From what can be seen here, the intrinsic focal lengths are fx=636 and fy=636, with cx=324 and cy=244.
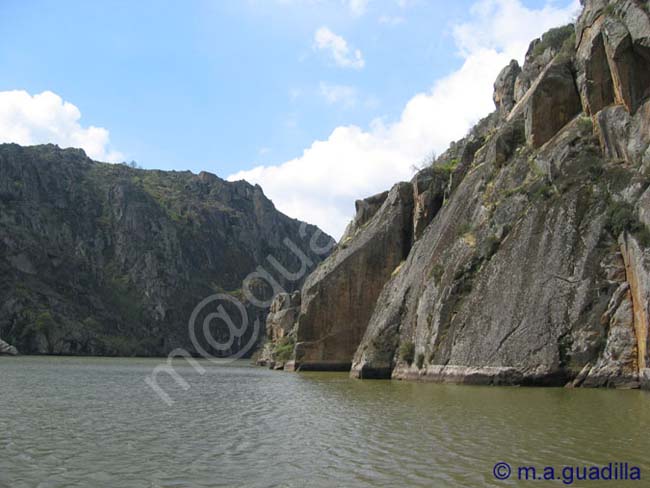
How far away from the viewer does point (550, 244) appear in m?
32.6

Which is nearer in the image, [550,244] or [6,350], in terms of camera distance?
[550,244]

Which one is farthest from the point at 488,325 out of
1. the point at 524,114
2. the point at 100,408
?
the point at 100,408

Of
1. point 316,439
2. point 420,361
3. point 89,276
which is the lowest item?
point 316,439

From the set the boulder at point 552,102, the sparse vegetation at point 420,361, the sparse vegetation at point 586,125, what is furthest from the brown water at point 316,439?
the boulder at point 552,102

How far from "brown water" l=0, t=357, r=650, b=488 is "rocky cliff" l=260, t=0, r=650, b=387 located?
3.77 m

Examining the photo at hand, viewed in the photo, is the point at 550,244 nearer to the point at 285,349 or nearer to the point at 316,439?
the point at 316,439

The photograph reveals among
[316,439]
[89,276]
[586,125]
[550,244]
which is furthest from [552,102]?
[89,276]

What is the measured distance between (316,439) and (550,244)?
20.6 m

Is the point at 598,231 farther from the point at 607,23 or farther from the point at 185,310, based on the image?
the point at 185,310

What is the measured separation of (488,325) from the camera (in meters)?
33.4

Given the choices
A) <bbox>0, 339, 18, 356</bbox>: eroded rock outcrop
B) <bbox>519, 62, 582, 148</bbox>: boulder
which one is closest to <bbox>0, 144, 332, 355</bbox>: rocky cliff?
<bbox>0, 339, 18, 356</bbox>: eroded rock outcrop

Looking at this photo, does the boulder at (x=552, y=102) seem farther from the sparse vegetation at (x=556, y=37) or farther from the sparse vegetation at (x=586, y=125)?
the sparse vegetation at (x=556, y=37)

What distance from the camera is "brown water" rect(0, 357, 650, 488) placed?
12.0m

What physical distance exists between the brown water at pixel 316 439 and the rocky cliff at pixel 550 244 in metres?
3.77
